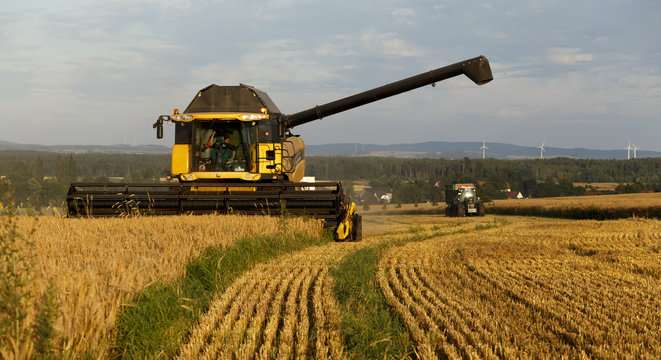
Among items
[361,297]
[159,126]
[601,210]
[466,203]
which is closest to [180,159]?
[159,126]

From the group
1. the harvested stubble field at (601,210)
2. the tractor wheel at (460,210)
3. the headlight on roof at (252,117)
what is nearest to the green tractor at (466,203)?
the tractor wheel at (460,210)

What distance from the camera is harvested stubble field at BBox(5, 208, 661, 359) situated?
4.94 m

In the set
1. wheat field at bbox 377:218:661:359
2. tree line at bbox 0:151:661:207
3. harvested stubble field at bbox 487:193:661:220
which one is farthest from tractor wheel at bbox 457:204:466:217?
tree line at bbox 0:151:661:207

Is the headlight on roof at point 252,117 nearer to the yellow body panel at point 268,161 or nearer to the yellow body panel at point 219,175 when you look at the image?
the yellow body panel at point 268,161

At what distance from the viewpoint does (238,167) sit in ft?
49.2

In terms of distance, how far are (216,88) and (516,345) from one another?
11904 millimetres

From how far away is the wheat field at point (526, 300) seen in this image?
5188mm

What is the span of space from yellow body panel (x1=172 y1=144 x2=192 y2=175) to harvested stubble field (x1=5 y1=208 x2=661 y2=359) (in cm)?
298

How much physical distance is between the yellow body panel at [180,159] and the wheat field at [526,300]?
575 centimetres

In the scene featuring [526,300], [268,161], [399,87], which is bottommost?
[526,300]

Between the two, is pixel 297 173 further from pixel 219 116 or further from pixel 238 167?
pixel 219 116

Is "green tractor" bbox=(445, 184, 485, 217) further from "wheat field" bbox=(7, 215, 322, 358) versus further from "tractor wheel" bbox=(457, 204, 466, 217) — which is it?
"wheat field" bbox=(7, 215, 322, 358)

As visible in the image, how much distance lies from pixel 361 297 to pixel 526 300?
6.43 feet

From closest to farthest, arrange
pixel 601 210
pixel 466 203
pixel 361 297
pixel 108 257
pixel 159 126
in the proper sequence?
pixel 108 257 → pixel 361 297 → pixel 159 126 → pixel 601 210 → pixel 466 203
